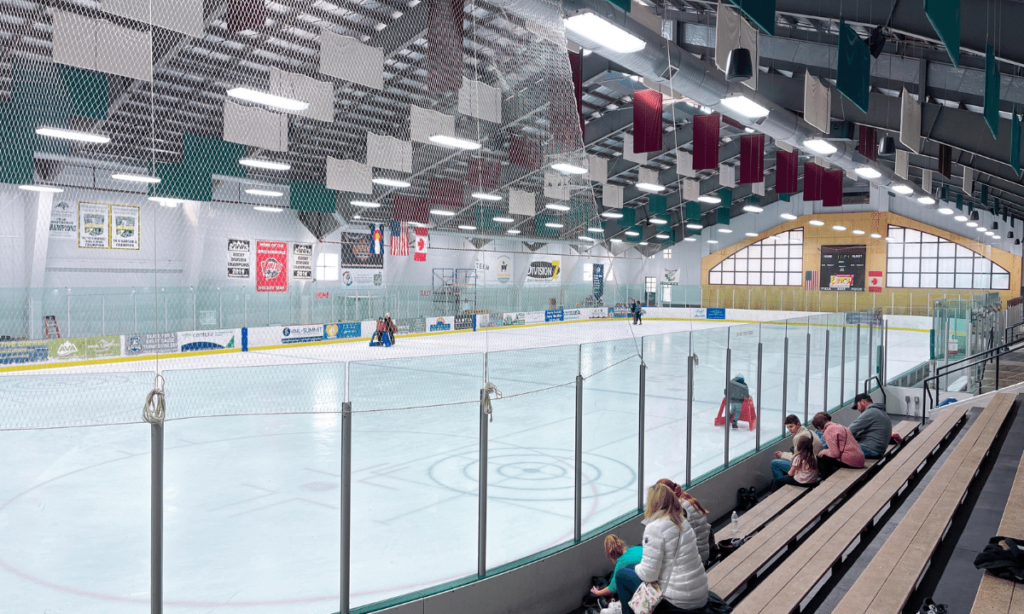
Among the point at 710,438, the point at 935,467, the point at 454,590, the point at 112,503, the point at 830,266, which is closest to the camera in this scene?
the point at 454,590

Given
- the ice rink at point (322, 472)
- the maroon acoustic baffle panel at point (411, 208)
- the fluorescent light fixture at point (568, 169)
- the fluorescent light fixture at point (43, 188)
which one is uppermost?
the fluorescent light fixture at point (568, 169)

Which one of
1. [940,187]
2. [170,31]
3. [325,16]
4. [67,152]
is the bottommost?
[67,152]

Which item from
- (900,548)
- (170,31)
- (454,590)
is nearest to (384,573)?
(454,590)

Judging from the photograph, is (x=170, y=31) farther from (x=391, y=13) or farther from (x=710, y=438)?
(x=710, y=438)

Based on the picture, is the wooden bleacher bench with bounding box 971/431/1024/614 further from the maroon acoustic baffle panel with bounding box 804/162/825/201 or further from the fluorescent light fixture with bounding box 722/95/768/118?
the maroon acoustic baffle panel with bounding box 804/162/825/201

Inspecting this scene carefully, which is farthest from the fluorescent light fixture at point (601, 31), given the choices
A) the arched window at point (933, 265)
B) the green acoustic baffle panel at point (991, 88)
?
the arched window at point (933, 265)

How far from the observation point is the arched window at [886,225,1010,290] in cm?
3828

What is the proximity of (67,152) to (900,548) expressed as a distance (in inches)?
277

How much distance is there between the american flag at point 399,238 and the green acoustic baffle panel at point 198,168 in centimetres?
511

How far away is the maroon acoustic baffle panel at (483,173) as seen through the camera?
8.99 m

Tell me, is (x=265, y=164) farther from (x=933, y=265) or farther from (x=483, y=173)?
(x=933, y=265)

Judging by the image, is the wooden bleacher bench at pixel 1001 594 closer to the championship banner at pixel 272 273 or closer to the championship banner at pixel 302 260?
the championship banner at pixel 272 273

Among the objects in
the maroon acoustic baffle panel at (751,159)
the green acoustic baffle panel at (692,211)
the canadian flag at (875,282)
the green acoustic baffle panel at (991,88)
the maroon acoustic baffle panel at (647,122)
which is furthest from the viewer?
the canadian flag at (875,282)

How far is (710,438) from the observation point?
28.7 ft
